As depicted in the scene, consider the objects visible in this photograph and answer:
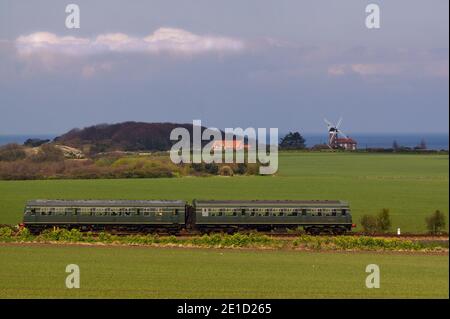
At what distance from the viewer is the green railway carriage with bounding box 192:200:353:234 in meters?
38.4

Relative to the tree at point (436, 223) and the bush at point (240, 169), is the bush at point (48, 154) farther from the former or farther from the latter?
the tree at point (436, 223)

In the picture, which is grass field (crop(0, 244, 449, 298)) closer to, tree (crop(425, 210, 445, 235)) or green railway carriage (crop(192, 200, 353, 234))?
green railway carriage (crop(192, 200, 353, 234))

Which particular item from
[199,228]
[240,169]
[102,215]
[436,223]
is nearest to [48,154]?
[102,215]

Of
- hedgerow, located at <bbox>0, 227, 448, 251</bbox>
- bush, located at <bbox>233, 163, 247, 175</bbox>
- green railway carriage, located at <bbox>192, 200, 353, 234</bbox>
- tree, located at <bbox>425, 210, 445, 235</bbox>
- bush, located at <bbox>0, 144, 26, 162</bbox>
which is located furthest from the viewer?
bush, located at <bbox>233, 163, 247, 175</bbox>

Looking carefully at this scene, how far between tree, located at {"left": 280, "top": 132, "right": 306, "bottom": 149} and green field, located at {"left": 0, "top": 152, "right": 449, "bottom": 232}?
Answer: 1121 millimetres

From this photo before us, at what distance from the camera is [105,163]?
61.4 metres

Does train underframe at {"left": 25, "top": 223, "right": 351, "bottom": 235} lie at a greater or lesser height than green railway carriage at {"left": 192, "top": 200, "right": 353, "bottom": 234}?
lesser

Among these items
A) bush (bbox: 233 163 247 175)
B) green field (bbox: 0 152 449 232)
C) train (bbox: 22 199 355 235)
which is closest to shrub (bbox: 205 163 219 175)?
green field (bbox: 0 152 449 232)

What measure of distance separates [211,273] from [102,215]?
13977mm

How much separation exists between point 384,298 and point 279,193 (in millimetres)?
37298

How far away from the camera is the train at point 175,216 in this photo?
3831 centimetres

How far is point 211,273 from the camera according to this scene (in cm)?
2611

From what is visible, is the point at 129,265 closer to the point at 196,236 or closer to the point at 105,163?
the point at 196,236

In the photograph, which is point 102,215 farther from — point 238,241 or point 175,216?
point 238,241
